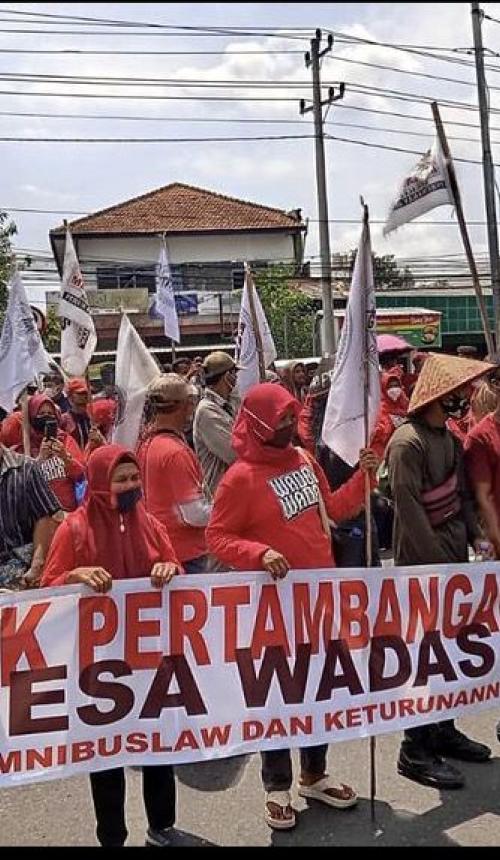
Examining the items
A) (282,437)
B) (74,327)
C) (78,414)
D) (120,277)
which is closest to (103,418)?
(78,414)

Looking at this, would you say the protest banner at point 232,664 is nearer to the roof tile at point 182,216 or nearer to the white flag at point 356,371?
the white flag at point 356,371

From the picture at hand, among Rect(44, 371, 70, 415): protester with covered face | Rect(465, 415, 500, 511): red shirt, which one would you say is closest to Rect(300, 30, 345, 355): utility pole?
Rect(44, 371, 70, 415): protester with covered face

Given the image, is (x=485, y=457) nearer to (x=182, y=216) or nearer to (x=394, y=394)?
(x=394, y=394)

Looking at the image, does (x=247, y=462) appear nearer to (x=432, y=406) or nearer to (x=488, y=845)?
(x=432, y=406)

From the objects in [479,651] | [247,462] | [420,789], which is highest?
[247,462]

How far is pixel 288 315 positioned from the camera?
3375 cm

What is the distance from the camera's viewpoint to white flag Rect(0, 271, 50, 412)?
23.1 feet

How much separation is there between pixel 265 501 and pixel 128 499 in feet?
1.98

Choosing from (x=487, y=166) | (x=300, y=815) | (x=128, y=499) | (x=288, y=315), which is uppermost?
(x=487, y=166)

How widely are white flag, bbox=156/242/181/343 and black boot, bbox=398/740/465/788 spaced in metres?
8.03

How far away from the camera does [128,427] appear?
18.6 feet

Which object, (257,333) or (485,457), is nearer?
(485,457)

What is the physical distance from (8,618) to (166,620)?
578mm

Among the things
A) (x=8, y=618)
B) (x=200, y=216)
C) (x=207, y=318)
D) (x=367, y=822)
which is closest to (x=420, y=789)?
(x=367, y=822)
